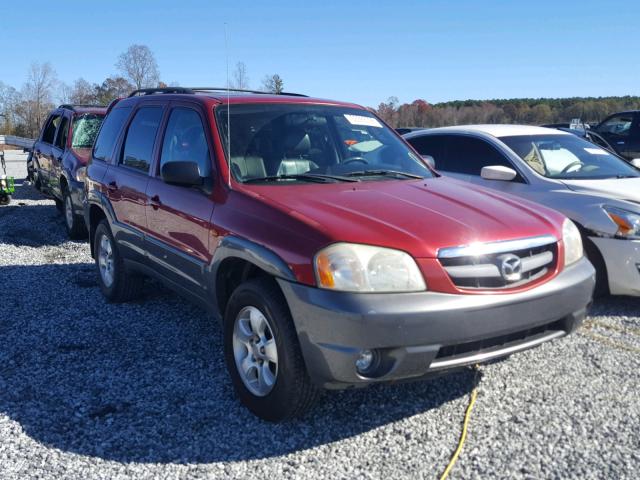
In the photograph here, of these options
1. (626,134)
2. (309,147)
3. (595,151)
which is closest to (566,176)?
(595,151)

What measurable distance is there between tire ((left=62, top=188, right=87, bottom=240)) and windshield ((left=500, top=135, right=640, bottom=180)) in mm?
5781

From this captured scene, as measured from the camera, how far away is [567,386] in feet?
12.7

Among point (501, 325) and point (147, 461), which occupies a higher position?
point (501, 325)

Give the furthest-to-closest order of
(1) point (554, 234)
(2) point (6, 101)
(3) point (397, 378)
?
(2) point (6, 101) → (1) point (554, 234) → (3) point (397, 378)

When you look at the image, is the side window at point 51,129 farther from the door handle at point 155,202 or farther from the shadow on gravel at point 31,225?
the door handle at point 155,202

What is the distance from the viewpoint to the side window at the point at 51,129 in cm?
1038

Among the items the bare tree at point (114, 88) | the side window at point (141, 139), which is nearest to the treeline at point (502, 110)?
the bare tree at point (114, 88)

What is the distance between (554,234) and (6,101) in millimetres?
70912

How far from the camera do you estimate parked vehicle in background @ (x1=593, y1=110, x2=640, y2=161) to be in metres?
14.8

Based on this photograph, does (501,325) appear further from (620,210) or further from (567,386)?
(620,210)

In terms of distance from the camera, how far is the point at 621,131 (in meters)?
15.2

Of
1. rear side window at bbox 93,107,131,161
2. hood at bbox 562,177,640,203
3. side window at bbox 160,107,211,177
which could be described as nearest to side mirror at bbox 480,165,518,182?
hood at bbox 562,177,640,203

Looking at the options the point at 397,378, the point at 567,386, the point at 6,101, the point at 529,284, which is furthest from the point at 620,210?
the point at 6,101

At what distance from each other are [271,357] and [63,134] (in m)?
7.84
